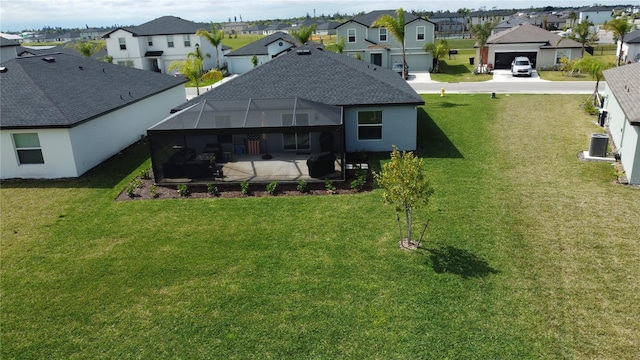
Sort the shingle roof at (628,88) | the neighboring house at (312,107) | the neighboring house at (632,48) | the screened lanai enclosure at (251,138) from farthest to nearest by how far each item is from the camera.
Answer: the neighboring house at (632,48), the neighboring house at (312,107), the screened lanai enclosure at (251,138), the shingle roof at (628,88)

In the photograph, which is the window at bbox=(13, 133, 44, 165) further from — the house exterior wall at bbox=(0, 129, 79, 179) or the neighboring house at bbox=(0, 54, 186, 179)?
the house exterior wall at bbox=(0, 129, 79, 179)

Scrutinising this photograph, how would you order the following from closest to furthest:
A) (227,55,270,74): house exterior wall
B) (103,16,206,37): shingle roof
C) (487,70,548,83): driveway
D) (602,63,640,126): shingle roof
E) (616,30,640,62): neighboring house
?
(602,63,640,126): shingle roof → (487,70,548,83): driveway → (616,30,640,62): neighboring house → (227,55,270,74): house exterior wall → (103,16,206,37): shingle roof

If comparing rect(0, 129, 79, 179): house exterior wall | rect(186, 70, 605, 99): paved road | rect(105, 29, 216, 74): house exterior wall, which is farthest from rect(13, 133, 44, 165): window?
rect(105, 29, 216, 74): house exterior wall

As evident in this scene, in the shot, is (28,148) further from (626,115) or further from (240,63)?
(240,63)

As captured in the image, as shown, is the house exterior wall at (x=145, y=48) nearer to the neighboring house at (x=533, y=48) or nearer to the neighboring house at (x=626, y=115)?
the neighboring house at (x=533, y=48)

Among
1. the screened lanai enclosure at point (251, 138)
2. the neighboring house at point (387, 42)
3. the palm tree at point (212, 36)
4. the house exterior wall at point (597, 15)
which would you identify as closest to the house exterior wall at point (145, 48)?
the palm tree at point (212, 36)

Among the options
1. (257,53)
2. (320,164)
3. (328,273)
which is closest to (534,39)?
(257,53)
